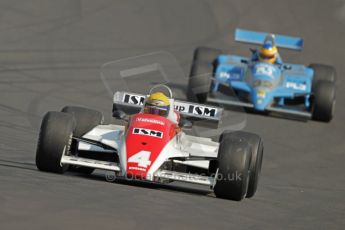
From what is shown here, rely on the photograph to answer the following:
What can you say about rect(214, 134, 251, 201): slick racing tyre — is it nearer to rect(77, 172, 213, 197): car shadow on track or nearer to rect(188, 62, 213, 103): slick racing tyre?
rect(77, 172, 213, 197): car shadow on track

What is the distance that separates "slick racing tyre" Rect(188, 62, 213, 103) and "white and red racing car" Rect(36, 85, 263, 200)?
8079 millimetres

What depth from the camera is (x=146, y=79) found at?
2372cm

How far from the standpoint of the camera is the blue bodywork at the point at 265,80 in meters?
21.8

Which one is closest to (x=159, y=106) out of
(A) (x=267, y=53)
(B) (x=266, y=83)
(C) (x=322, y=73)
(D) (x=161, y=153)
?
(D) (x=161, y=153)

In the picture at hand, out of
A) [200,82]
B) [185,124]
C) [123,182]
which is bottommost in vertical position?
[123,182]

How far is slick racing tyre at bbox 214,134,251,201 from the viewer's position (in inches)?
484

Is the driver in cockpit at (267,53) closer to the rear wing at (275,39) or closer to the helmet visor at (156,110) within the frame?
the rear wing at (275,39)

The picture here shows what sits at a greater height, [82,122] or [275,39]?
[275,39]

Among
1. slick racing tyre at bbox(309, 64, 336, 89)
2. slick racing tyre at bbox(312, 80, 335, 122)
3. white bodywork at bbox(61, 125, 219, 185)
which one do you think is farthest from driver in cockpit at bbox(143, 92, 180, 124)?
slick racing tyre at bbox(309, 64, 336, 89)

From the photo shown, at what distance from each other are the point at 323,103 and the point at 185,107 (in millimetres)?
8154

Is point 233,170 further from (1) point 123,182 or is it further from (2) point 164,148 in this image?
(1) point 123,182

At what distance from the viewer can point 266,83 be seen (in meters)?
22.0

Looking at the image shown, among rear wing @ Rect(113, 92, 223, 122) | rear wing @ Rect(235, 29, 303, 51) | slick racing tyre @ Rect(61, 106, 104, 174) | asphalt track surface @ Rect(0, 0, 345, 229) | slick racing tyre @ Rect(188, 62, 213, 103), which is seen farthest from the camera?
rear wing @ Rect(235, 29, 303, 51)

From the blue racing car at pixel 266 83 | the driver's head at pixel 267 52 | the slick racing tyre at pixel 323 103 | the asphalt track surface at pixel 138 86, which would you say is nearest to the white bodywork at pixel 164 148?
the asphalt track surface at pixel 138 86
